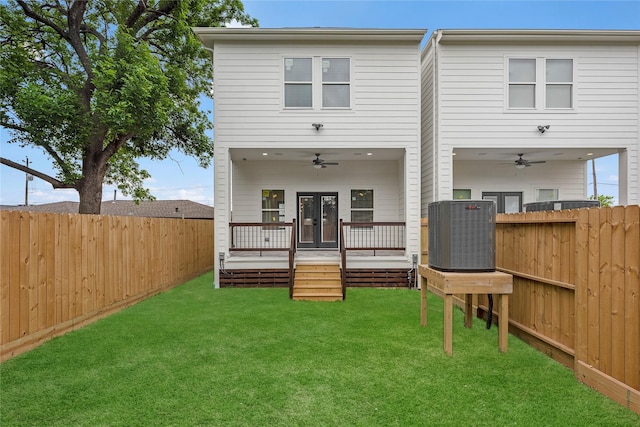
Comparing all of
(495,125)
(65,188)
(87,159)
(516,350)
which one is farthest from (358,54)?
(65,188)

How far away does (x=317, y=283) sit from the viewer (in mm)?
7176

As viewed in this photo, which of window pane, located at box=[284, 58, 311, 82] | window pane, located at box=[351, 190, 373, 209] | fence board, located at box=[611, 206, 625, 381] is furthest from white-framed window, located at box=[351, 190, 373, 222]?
→ fence board, located at box=[611, 206, 625, 381]

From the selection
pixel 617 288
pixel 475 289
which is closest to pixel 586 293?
pixel 617 288

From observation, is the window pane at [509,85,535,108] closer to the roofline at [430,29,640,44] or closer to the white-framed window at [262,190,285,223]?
the roofline at [430,29,640,44]

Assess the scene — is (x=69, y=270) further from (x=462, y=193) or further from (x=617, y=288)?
(x=462, y=193)

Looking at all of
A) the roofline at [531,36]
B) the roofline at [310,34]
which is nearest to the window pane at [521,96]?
the roofline at [531,36]

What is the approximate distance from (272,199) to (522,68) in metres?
7.62

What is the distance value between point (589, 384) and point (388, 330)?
2.23m

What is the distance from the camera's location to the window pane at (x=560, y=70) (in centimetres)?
849

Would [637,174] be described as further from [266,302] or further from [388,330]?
[266,302]

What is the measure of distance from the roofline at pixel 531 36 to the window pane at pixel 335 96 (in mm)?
2627

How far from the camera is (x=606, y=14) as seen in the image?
12688 millimetres

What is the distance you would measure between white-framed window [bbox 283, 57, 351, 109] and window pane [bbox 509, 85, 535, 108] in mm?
4227

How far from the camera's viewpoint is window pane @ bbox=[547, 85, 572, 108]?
8.55 metres
